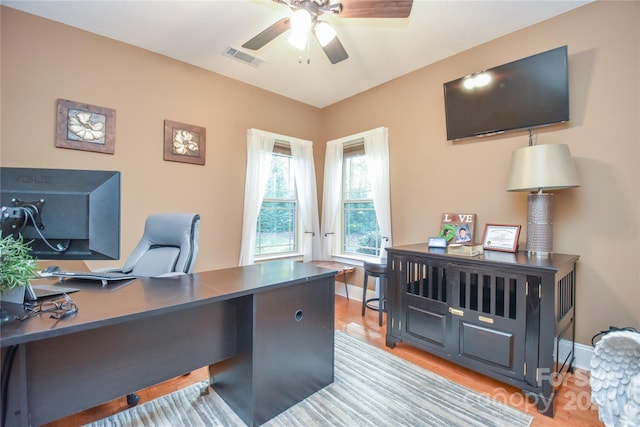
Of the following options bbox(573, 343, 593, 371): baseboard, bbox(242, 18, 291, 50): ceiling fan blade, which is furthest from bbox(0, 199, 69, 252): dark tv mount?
bbox(573, 343, 593, 371): baseboard

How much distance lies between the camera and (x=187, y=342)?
1485 mm

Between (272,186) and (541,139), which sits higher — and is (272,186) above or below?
below

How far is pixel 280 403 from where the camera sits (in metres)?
1.66

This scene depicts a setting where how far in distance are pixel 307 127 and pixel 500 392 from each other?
3666 millimetres

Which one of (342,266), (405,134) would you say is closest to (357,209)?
(342,266)

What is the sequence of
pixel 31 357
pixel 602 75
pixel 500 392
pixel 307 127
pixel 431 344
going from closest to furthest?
pixel 31 357
pixel 500 392
pixel 602 75
pixel 431 344
pixel 307 127

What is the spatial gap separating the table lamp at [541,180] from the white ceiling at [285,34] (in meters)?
1.17

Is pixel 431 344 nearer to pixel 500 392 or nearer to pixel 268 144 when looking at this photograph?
pixel 500 392

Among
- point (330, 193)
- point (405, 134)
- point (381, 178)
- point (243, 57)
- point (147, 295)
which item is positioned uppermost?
point (243, 57)

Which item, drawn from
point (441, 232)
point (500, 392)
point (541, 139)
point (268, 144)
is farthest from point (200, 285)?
point (541, 139)

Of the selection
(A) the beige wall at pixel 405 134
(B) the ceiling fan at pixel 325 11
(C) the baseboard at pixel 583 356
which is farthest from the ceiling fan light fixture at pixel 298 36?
(C) the baseboard at pixel 583 356

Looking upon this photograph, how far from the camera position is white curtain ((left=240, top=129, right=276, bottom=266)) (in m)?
3.50

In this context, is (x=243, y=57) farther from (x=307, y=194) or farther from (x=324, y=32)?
(x=307, y=194)

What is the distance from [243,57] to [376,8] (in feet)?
5.46
